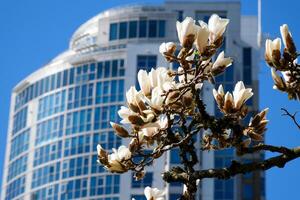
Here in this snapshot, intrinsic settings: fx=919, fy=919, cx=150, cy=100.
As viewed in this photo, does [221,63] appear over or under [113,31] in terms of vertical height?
under

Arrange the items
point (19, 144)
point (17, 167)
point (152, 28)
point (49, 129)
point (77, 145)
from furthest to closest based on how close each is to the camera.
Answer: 1. point (19, 144)
2. point (17, 167)
3. point (49, 129)
4. point (152, 28)
5. point (77, 145)

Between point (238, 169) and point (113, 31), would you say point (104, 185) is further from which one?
point (238, 169)

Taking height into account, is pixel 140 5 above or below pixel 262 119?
above

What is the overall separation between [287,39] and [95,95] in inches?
2693

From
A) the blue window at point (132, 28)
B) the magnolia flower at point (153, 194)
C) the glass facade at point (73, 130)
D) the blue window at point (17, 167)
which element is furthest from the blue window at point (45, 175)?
the magnolia flower at point (153, 194)

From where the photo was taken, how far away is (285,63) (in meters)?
3.98

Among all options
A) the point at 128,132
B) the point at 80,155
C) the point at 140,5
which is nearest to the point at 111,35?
the point at 140,5

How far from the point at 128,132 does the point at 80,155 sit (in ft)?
221

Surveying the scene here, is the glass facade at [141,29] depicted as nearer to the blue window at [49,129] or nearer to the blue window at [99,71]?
the blue window at [99,71]

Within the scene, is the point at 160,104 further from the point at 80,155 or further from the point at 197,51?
Answer: the point at 80,155

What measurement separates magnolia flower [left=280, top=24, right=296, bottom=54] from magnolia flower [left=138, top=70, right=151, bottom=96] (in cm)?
63

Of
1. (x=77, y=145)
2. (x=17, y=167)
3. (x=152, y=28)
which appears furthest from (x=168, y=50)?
(x=17, y=167)

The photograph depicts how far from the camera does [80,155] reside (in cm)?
7106

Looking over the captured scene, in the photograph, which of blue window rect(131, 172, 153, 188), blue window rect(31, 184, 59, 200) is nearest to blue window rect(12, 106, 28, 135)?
blue window rect(31, 184, 59, 200)
